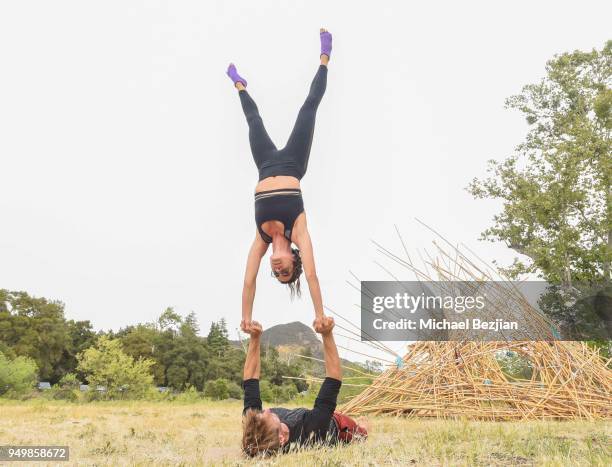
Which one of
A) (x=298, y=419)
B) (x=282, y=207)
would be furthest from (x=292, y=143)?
(x=298, y=419)

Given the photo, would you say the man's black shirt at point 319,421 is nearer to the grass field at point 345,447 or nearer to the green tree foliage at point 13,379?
the grass field at point 345,447

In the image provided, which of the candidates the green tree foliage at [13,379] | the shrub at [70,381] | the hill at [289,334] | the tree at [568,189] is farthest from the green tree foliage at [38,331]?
the tree at [568,189]

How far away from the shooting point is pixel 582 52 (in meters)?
13.4

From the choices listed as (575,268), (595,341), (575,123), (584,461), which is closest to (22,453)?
(584,461)

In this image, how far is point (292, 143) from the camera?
4.02 meters

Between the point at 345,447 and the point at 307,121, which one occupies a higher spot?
the point at 307,121

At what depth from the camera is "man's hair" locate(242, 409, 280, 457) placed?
9.63 feet

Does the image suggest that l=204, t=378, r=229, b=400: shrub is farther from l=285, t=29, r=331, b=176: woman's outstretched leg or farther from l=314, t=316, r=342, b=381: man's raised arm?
l=314, t=316, r=342, b=381: man's raised arm

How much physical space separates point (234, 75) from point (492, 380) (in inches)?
154

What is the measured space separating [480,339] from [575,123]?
9206 millimetres

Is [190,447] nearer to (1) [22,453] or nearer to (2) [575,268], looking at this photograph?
(1) [22,453]

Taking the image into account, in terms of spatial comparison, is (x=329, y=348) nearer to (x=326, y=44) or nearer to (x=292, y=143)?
(x=292, y=143)

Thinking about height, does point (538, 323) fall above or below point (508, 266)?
below

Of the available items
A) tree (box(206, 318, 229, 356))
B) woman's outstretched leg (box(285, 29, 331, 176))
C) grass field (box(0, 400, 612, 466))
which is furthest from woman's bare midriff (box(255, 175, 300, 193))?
tree (box(206, 318, 229, 356))
